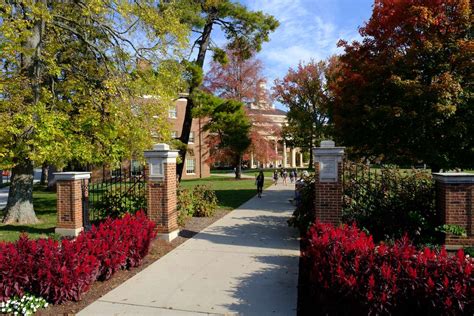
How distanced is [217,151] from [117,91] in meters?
23.5

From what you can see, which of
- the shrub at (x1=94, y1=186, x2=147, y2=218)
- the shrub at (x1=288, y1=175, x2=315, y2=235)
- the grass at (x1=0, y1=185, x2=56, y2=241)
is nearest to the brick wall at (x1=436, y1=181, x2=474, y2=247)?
the shrub at (x1=288, y1=175, x2=315, y2=235)

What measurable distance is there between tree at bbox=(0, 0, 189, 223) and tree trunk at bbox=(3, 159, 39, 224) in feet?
0.09

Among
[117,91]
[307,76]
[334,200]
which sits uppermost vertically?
[307,76]

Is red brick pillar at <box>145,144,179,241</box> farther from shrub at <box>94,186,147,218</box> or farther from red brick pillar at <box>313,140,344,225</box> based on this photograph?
red brick pillar at <box>313,140,344,225</box>

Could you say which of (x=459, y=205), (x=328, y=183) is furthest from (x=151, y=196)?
(x=459, y=205)

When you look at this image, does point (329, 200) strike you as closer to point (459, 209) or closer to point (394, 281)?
point (459, 209)

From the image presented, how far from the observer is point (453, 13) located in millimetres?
11273

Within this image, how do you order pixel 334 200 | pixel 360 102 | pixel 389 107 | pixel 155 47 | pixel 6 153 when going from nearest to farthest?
pixel 334 200 < pixel 6 153 < pixel 389 107 < pixel 360 102 < pixel 155 47

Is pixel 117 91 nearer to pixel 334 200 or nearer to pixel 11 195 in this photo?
pixel 11 195

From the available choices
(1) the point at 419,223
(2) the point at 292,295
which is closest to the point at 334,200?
(1) the point at 419,223

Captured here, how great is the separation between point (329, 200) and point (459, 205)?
244 centimetres

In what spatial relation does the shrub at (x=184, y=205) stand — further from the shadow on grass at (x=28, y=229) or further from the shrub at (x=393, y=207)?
the shrub at (x=393, y=207)

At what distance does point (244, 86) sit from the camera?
34594mm

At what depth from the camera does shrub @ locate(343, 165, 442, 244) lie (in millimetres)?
7176
